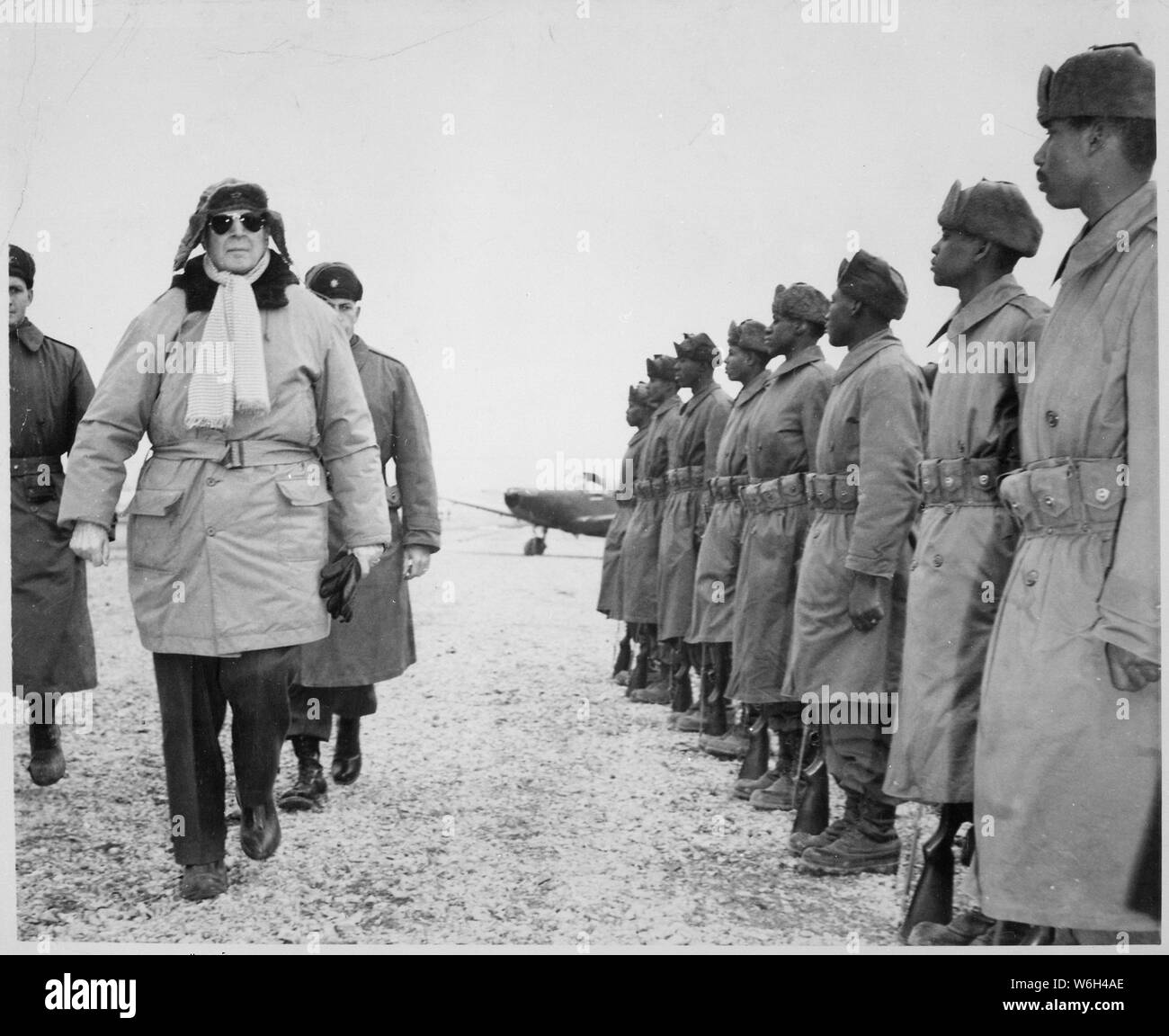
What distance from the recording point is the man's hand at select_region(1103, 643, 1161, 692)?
2600 millimetres

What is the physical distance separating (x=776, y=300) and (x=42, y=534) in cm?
332

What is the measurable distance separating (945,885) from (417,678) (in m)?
5.00

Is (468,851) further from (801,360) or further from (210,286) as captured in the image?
(801,360)

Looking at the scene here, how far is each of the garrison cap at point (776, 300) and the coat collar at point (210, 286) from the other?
7.54ft

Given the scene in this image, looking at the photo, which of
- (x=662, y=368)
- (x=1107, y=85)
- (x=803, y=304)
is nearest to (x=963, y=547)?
(x=1107, y=85)

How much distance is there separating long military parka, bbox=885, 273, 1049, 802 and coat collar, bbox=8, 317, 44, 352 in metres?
3.63

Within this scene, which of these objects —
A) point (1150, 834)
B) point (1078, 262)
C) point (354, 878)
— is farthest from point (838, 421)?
point (354, 878)

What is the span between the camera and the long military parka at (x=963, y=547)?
330 centimetres

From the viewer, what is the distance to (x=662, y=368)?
8336 millimetres

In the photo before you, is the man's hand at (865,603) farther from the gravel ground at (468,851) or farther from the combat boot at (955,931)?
the combat boot at (955,931)

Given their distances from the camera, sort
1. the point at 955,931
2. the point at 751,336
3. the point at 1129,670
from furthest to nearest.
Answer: the point at 751,336
the point at 955,931
the point at 1129,670

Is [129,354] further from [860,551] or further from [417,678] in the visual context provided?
[417,678]

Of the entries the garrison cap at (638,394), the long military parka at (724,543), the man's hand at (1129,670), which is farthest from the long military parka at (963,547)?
the garrison cap at (638,394)
